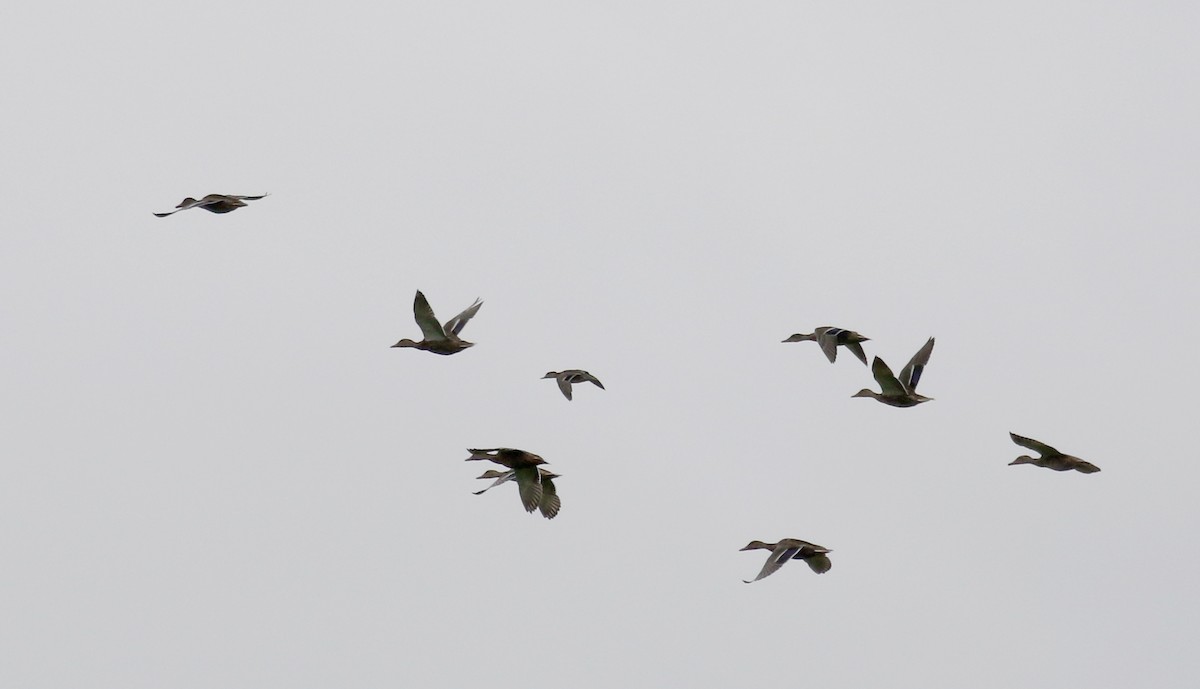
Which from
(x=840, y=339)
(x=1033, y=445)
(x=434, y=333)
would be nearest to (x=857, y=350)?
(x=840, y=339)

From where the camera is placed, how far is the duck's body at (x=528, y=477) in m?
28.9

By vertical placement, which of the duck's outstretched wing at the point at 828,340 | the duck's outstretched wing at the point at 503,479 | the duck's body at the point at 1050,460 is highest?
the duck's outstretched wing at the point at 828,340

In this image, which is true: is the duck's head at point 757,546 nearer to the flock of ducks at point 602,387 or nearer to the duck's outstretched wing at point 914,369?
the flock of ducks at point 602,387

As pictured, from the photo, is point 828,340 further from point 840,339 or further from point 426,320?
point 426,320

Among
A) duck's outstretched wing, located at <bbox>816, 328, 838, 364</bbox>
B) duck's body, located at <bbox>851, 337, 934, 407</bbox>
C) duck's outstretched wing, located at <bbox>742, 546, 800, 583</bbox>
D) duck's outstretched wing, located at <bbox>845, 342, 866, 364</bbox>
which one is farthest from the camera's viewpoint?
duck's outstretched wing, located at <bbox>845, 342, 866, 364</bbox>

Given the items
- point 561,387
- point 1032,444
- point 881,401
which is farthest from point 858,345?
point 561,387

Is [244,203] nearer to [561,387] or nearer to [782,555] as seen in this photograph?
[561,387]

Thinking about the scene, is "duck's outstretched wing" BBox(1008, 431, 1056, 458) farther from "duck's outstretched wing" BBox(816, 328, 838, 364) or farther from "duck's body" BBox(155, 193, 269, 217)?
"duck's body" BBox(155, 193, 269, 217)

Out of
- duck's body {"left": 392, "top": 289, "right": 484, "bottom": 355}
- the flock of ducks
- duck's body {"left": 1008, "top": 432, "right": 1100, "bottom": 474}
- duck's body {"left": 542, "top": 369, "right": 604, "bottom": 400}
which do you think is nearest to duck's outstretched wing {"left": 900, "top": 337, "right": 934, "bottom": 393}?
the flock of ducks

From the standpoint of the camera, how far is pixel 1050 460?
30.4 metres

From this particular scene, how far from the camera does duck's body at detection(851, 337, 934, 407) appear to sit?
3067 centimetres

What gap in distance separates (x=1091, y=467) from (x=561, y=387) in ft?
40.7

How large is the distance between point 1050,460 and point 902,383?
11.4 feet

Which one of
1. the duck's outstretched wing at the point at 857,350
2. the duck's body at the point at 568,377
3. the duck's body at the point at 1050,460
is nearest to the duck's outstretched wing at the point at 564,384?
the duck's body at the point at 568,377
